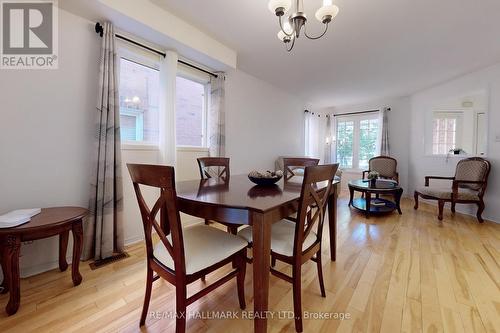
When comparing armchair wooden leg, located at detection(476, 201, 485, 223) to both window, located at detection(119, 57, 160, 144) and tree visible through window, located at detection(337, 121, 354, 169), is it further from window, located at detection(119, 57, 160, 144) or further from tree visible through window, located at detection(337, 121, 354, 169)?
window, located at detection(119, 57, 160, 144)

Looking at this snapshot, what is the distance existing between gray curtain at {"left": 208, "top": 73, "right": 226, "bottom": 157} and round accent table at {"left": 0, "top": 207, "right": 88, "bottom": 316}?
1.74 m

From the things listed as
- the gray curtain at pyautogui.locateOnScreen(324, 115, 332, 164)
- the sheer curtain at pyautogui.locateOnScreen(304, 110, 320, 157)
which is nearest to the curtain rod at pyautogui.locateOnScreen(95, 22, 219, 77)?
the sheer curtain at pyautogui.locateOnScreen(304, 110, 320, 157)

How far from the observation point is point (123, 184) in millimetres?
2174

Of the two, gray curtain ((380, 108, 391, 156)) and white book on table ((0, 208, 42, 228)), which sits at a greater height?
Answer: gray curtain ((380, 108, 391, 156))

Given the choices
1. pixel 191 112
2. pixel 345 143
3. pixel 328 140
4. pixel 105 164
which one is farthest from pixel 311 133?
pixel 105 164

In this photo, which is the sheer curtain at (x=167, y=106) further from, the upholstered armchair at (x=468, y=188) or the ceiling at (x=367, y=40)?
the upholstered armchair at (x=468, y=188)

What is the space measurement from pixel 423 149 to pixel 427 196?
1.55 metres

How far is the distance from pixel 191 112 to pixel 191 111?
1cm

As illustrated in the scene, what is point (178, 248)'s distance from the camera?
0.98 metres

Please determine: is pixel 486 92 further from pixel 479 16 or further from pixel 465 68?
pixel 479 16

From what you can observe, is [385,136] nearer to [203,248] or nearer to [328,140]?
[328,140]

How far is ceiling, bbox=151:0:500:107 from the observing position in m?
1.96

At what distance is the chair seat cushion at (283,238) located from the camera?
126 centimetres

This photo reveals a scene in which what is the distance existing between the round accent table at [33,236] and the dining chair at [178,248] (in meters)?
0.77
